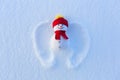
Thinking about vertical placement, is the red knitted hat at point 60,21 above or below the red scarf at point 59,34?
above

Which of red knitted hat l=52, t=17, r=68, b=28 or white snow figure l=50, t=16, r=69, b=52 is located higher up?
red knitted hat l=52, t=17, r=68, b=28

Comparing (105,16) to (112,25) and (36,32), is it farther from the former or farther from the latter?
(36,32)

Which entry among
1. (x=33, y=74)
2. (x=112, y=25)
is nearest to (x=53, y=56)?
(x=33, y=74)

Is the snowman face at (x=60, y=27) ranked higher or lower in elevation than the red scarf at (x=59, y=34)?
higher
